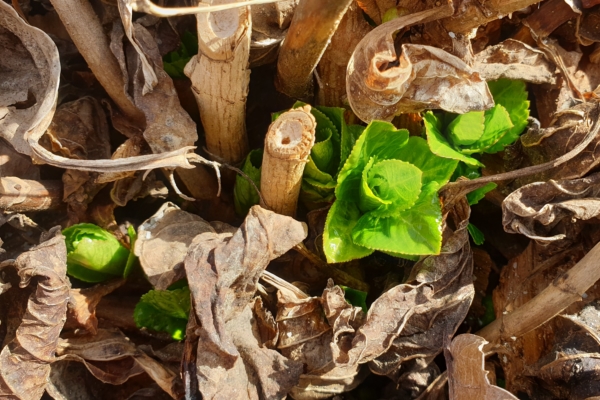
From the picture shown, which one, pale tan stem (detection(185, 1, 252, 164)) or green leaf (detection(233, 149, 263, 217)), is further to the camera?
green leaf (detection(233, 149, 263, 217))

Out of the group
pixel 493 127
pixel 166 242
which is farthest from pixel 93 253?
pixel 493 127

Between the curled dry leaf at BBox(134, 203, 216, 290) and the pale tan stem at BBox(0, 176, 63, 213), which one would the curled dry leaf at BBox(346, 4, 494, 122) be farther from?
the pale tan stem at BBox(0, 176, 63, 213)

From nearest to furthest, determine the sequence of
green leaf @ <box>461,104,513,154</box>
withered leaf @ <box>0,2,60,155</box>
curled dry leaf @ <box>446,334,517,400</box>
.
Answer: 1. curled dry leaf @ <box>446,334,517,400</box>
2. withered leaf @ <box>0,2,60,155</box>
3. green leaf @ <box>461,104,513,154</box>

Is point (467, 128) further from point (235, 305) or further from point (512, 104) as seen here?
point (235, 305)

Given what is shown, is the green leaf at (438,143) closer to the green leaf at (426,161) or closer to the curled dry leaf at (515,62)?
the green leaf at (426,161)

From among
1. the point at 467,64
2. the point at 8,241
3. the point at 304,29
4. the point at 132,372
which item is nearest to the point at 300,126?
the point at 304,29

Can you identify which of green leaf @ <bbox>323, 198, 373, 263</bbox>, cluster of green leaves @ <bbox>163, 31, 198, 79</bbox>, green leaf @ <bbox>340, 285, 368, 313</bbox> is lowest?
green leaf @ <bbox>340, 285, 368, 313</bbox>

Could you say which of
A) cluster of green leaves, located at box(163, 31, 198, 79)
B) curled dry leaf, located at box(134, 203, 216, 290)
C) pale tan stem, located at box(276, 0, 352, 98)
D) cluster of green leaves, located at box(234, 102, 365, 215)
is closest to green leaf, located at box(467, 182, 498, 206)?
cluster of green leaves, located at box(234, 102, 365, 215)
